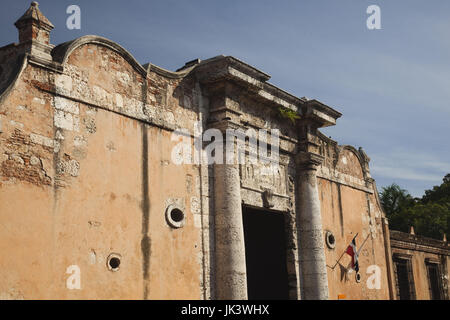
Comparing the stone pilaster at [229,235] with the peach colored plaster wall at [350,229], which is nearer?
the stone pilaster at [229,235]

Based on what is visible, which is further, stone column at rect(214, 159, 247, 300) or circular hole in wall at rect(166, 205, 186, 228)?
stone column at rect(214, 159, 247, 300)

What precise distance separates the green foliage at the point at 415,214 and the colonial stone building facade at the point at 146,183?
18.6 meters

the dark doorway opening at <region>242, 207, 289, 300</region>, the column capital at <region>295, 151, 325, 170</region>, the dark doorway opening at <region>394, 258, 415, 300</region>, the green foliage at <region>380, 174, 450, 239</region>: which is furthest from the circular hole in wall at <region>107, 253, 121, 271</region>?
the green foliage at <region>380, 174, 450, 239</region>

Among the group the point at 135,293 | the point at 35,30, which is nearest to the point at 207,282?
the point at 135,293

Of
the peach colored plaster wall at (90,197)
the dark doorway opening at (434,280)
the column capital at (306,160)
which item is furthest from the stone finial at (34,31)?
the dark doorway opening at (434,280)

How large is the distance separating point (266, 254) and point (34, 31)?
6274mm

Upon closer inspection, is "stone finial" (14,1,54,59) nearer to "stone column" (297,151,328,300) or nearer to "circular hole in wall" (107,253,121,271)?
"circular hole in wall" (107,253,121,271)

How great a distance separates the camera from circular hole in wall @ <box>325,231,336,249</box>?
12250 mm

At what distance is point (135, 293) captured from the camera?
7.87 meters

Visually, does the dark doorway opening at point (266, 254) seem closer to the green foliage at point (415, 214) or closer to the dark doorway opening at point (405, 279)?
the dark doorway opening at point (405, 279)

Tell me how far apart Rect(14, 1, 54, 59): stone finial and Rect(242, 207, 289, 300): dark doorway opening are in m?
5.10

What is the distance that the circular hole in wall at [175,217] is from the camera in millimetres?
8602

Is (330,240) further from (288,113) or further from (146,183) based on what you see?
(146,183)

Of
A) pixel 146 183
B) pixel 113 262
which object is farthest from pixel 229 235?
pixel 113 262
